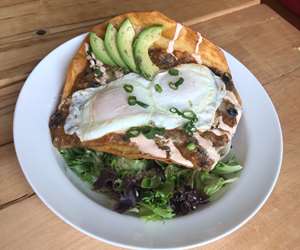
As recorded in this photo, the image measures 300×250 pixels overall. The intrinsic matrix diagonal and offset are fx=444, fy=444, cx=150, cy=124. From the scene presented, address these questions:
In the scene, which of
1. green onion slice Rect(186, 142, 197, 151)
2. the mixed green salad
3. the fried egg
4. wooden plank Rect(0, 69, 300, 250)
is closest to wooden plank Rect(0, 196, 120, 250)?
wooden plank Rect(0, 69, 300, 250)

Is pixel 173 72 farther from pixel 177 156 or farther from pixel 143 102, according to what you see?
pixel 177 156

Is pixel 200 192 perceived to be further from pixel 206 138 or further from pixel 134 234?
pixel 134 234

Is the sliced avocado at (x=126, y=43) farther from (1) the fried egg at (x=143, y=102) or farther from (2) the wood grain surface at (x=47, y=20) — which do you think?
(2) the wood grain surface at (x=47, y=20)

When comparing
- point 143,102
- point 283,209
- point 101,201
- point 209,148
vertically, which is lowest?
point 283,209

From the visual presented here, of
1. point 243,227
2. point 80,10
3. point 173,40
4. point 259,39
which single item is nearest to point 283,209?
point 243,227

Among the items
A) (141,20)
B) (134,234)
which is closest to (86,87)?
(141,20)

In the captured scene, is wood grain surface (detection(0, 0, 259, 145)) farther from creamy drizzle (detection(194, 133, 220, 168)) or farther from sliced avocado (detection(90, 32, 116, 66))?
creamy drizzle (detection(194, 133, 220, 168))

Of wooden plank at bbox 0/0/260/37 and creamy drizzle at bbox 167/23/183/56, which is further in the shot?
wooden plank at bbox 0/0/260/37
